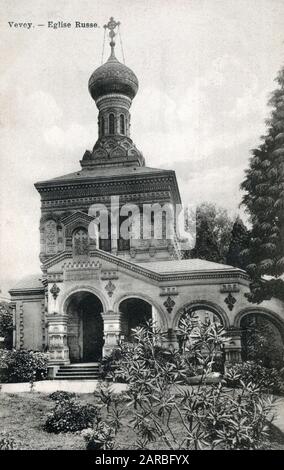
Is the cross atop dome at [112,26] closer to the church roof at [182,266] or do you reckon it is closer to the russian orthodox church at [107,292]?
the russian orthodox church at [107,292]

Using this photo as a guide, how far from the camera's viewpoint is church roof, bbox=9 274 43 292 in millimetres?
11812

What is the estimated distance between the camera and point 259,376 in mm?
9711

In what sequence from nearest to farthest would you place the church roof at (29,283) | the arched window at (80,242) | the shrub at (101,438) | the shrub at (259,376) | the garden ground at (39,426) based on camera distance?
the shrub at (101,438) < the garden ground at (39,426) < the shrub at (259,376) < the church roof at (29,283) < the arched window at (80,242)

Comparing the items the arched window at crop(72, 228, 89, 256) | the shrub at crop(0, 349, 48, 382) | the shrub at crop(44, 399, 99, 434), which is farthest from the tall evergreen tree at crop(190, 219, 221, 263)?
the shrub at crop(44, 399, 99, 434)

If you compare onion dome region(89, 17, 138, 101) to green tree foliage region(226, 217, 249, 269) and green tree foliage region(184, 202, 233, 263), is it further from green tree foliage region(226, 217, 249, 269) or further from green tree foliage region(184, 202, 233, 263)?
green tree foliage region(226, 217, 249, 269)

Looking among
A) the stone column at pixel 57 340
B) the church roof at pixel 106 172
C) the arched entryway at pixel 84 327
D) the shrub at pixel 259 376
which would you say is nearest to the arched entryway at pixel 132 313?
the arched entryway at pixel 84 327

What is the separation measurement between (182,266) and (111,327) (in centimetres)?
222

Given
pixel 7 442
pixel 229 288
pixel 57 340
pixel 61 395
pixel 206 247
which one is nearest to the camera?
pixel 7 442

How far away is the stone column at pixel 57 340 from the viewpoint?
11.7m

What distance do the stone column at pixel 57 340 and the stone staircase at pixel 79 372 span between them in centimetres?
19

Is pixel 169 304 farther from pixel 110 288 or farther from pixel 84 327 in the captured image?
pixel 84 327

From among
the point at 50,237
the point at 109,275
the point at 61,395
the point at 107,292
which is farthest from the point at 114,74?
the point at 61,395

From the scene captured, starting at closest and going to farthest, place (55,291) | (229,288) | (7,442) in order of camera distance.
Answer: (7,442) → (229,288) → (55,291)
